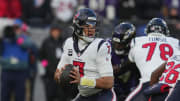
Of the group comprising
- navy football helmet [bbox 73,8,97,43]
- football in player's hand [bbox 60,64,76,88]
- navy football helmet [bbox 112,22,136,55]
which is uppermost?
navy football helmet [bbox 73,8,97,43]

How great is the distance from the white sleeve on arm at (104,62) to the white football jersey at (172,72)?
0.71 meters

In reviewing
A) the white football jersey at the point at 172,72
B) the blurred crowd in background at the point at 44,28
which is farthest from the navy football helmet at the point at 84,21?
the blurred crowd in background at the point at 44,28

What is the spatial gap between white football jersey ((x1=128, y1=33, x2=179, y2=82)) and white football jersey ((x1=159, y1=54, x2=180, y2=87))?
1.96 ft

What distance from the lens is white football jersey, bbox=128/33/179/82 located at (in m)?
6.65

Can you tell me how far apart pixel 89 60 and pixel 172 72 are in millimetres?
970

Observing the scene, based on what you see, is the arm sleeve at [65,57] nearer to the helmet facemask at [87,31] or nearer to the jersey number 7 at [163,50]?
the helmet facemask at [87,31]

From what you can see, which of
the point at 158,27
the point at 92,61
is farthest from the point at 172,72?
the point at 158,27

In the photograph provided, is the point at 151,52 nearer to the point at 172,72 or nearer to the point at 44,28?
the point at 172,72

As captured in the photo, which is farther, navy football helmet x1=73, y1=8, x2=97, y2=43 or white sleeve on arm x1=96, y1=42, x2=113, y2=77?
navy football helmet x1=73, y1=8, x2=97, y2=43

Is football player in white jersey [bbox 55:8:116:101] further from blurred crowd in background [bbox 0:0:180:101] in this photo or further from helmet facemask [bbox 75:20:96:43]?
blurred crowd in background [bbox 0:0:180:101]

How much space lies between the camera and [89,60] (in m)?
5.74

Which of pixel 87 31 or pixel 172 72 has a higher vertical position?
pixel 87 31

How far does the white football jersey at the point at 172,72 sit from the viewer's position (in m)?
5.90

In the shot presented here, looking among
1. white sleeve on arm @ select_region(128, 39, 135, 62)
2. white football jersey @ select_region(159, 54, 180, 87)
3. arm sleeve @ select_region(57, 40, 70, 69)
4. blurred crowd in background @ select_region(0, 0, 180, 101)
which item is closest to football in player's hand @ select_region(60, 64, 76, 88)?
arm sleeve @ select_region(57, 40, 70, 69)
